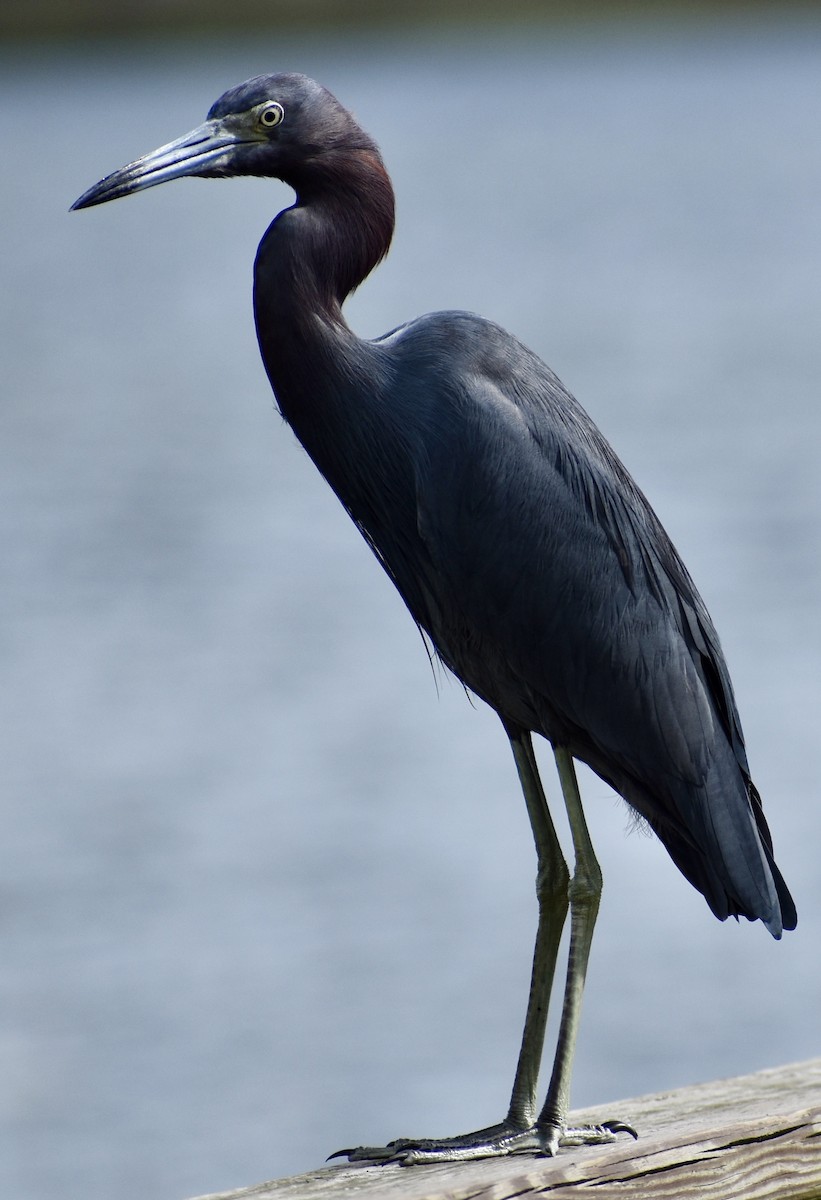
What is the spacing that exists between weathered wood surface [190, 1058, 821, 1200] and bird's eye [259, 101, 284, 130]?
1.53 metres

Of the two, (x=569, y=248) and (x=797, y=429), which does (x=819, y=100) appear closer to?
(x=569, y=248)

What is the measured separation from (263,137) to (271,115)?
0.12 feet

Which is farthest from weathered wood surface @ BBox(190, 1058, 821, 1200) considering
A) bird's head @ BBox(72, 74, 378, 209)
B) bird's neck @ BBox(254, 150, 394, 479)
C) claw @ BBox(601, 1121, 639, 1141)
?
bird's head @ BBox(72, 74, 378, 209)

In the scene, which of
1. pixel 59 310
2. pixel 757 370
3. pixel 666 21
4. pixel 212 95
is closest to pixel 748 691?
pixel 757 370

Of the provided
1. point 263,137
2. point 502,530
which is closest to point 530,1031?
point 502,530

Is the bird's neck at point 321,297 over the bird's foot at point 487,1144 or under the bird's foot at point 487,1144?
over

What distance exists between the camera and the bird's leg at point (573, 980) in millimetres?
2525

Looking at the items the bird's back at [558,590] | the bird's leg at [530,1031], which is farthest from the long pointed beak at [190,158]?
the bird's leg at [530,1031]

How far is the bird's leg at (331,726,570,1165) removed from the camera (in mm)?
2543

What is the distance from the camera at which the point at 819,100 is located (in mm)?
27188

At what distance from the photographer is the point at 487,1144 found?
8.41 feet

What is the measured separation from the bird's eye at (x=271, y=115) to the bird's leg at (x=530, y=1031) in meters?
1.01

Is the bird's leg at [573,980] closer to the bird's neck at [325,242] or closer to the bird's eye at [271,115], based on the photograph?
the bird's neck at [325,242]

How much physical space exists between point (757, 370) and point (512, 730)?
45.4 feet
